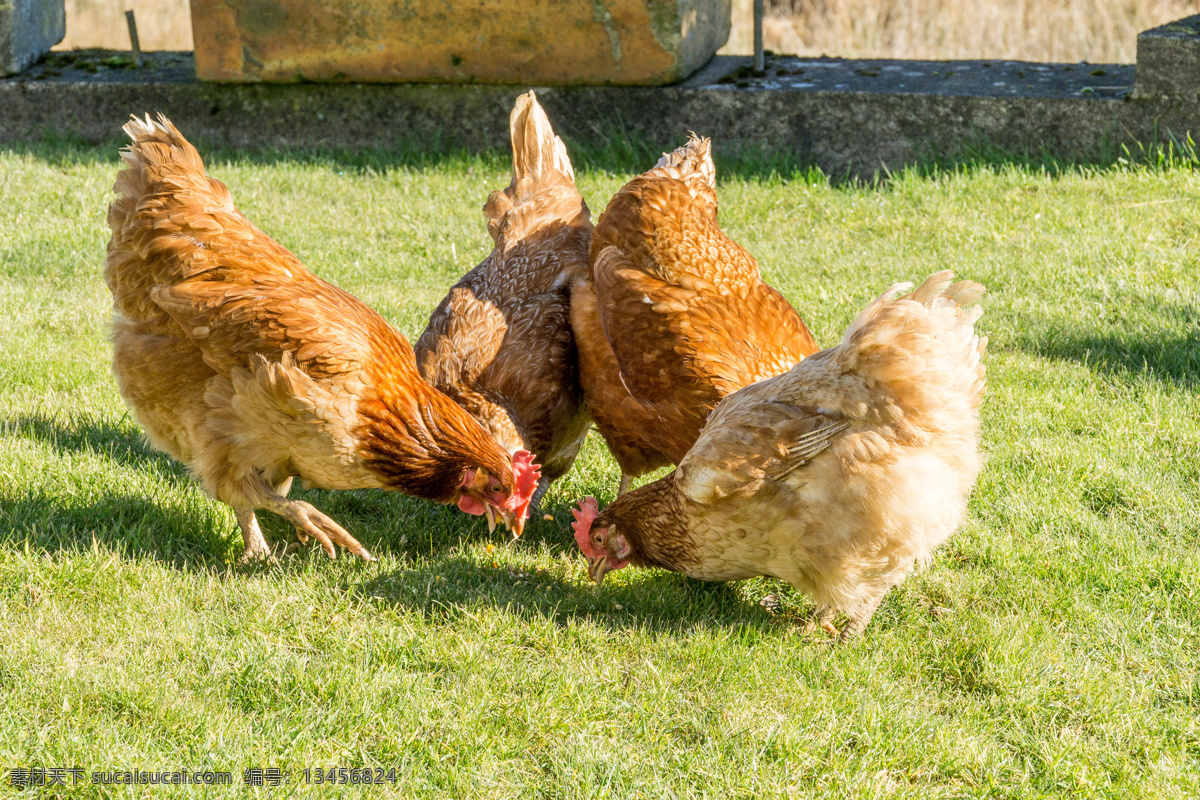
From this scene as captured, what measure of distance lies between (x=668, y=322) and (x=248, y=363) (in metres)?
1.49

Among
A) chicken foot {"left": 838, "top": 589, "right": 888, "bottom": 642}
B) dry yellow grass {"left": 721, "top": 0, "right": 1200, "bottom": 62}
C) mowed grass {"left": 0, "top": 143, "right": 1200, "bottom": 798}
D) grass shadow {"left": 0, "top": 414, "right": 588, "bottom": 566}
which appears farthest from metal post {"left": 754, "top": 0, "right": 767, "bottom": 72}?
chicken foot {"left": 838, "top": 589, "right": 888, "bottom": 642}

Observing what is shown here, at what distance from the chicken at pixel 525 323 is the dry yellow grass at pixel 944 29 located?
693 centimetres

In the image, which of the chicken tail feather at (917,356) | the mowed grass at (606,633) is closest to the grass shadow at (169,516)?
the mowed grass at (606,633)

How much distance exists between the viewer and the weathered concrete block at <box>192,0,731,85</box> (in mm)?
7812

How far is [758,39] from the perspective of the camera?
8.18m

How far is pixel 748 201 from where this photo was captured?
7.29 metres

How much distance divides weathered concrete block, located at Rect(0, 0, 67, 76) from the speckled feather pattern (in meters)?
5.86

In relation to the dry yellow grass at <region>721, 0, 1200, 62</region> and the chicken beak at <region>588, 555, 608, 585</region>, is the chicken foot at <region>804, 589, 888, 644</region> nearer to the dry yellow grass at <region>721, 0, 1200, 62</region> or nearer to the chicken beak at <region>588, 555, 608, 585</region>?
the chicken beak at <region>588, 555, 608, 585</region>

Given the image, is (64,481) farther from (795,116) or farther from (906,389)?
(795,116)

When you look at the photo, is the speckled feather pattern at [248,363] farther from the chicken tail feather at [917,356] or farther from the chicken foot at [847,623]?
the chicken tail feather at [917,356]

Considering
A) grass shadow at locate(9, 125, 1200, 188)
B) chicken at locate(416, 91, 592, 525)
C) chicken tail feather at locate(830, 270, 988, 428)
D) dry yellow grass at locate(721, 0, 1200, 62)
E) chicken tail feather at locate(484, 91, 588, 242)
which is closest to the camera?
chicken tail feather at locate(830, 270, 988, 428)

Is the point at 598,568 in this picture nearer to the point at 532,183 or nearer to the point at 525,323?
the point at 525,323

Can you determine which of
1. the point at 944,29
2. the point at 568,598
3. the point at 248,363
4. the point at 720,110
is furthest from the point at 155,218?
the point at 944,29

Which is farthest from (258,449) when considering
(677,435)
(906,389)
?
(906,389)
